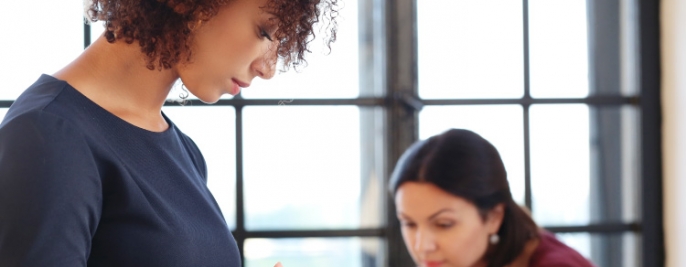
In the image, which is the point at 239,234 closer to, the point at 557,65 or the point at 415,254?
the point at 415,254

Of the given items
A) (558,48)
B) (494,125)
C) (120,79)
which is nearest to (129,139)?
(120,79)

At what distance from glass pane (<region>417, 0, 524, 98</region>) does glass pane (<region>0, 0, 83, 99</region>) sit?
3.62 feet

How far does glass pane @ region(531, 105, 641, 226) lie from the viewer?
2.60 meters

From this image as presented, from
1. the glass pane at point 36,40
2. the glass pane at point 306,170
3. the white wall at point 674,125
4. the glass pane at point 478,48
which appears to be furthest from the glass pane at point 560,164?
the glass pane at point 36,40

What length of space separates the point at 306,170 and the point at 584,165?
923 mm

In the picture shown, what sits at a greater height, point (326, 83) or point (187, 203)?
point (326, 83)

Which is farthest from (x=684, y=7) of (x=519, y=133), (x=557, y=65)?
(x=519, y=133)

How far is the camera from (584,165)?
104 inches

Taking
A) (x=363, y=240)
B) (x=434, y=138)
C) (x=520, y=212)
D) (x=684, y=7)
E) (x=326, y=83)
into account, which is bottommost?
(x=363, y=240)

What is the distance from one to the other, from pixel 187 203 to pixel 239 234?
1405 millimetres

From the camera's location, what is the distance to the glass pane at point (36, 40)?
7.72ft

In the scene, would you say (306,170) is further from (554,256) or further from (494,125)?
(554,256)

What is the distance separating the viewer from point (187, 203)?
1044 mm

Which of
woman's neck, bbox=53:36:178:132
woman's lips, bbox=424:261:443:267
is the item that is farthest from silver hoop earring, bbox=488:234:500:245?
woman's neck, bbox=53:36:178:132
